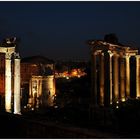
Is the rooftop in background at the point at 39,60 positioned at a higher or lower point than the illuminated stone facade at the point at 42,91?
higher

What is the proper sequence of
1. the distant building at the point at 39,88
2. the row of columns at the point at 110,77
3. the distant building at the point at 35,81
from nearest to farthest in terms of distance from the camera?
1. the row of columns at the point at 110,77
2. the distant building at the point at 39,88
3. the distant building at the point at 35,81

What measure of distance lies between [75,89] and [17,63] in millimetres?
33037

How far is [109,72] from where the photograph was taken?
34250 millimetres

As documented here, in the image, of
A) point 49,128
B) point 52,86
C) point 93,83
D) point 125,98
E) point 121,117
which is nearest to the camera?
point 49,128

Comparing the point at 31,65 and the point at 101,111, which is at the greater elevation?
the point at 31,65

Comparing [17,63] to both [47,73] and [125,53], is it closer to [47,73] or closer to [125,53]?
[125,53]

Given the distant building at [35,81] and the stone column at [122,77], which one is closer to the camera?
the stone column at [122,77]

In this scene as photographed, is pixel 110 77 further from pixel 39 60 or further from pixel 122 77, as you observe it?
pixel 39 60

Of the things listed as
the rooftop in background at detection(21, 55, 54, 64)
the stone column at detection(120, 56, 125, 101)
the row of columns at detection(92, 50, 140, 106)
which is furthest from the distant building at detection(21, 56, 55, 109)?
the row of columns at detection(92, 50, 140, 106)

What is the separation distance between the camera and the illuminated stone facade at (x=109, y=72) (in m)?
34.2

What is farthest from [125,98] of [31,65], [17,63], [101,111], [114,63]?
[31,65]

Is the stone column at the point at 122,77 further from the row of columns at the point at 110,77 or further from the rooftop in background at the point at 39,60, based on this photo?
the rooftop in background at the point at 39,60

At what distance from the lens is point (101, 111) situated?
33344mm

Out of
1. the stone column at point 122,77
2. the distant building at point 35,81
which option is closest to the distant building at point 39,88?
the distant building at point 35,81
